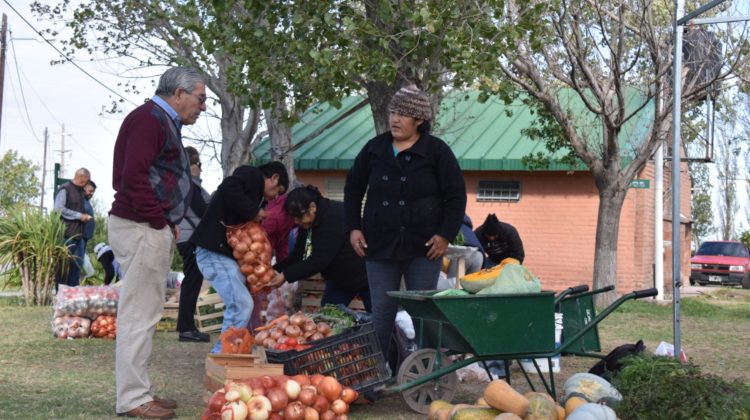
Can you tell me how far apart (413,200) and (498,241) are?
3.73 m

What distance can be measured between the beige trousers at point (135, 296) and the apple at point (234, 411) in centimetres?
79

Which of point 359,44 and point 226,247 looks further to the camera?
point 359,44

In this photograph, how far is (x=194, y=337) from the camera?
10.1 meters

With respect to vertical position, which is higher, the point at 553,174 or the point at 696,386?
the point at 553,174

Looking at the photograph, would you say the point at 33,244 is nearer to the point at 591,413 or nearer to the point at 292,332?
the point at 292,332

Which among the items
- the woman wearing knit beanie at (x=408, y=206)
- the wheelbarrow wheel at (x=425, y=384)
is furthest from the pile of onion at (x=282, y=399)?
the woman wearing knit beanie at (x=408, y=206)

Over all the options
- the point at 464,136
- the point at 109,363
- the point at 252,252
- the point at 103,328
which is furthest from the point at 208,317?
the point at 464,136

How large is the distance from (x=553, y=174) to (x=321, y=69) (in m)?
13.3

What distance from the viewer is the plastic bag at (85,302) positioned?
1047 centimetres

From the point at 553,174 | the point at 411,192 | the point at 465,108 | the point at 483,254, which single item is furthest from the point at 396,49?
the point at 465,108

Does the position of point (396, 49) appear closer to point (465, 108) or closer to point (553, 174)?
point (553, 174)

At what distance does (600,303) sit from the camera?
1697 cm

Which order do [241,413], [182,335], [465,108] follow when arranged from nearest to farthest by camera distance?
[241,413], [182,335], [465,108]

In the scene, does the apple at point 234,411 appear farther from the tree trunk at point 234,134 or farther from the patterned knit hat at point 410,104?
the tree trunk at point 234,134
